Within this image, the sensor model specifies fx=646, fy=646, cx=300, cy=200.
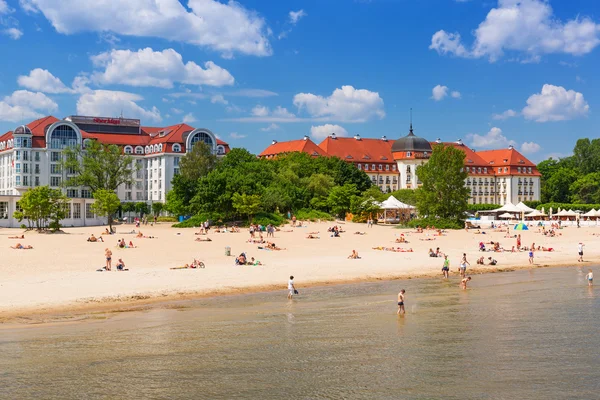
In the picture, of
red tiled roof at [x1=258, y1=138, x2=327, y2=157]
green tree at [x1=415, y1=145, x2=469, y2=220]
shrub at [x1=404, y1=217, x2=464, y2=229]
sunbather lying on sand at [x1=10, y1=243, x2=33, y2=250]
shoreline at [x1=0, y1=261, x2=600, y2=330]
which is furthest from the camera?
red tiled roof at [x1=258, y1=138, x2=327, y2=157]

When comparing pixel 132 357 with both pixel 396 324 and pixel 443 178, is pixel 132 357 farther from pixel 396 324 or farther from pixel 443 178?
pixel 443 178

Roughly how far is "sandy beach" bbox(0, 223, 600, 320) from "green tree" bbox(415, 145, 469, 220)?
11.7 m

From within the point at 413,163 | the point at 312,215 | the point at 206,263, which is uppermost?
the point at 413,163

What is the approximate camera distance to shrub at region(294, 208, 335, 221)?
243 feet

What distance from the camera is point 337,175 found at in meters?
90.8

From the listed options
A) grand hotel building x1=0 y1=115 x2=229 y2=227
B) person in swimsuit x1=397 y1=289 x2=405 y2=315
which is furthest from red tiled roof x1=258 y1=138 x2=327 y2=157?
person in swimsuit x1=397 y1=289 x2=405 y2=315

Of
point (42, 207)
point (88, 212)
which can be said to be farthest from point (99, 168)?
point (42, 207)

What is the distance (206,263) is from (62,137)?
73838mm

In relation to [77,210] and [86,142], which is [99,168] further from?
[77,210]

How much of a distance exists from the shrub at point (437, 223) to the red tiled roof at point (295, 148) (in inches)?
1816

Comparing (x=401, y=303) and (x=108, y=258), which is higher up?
(x=108, y=258)

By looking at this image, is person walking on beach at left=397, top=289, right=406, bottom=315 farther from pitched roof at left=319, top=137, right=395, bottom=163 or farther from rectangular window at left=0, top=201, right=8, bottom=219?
pitched roof at left=319, top=137, right=395, bottom=163

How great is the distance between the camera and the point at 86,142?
104188 mm

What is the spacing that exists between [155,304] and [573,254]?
118 feet
